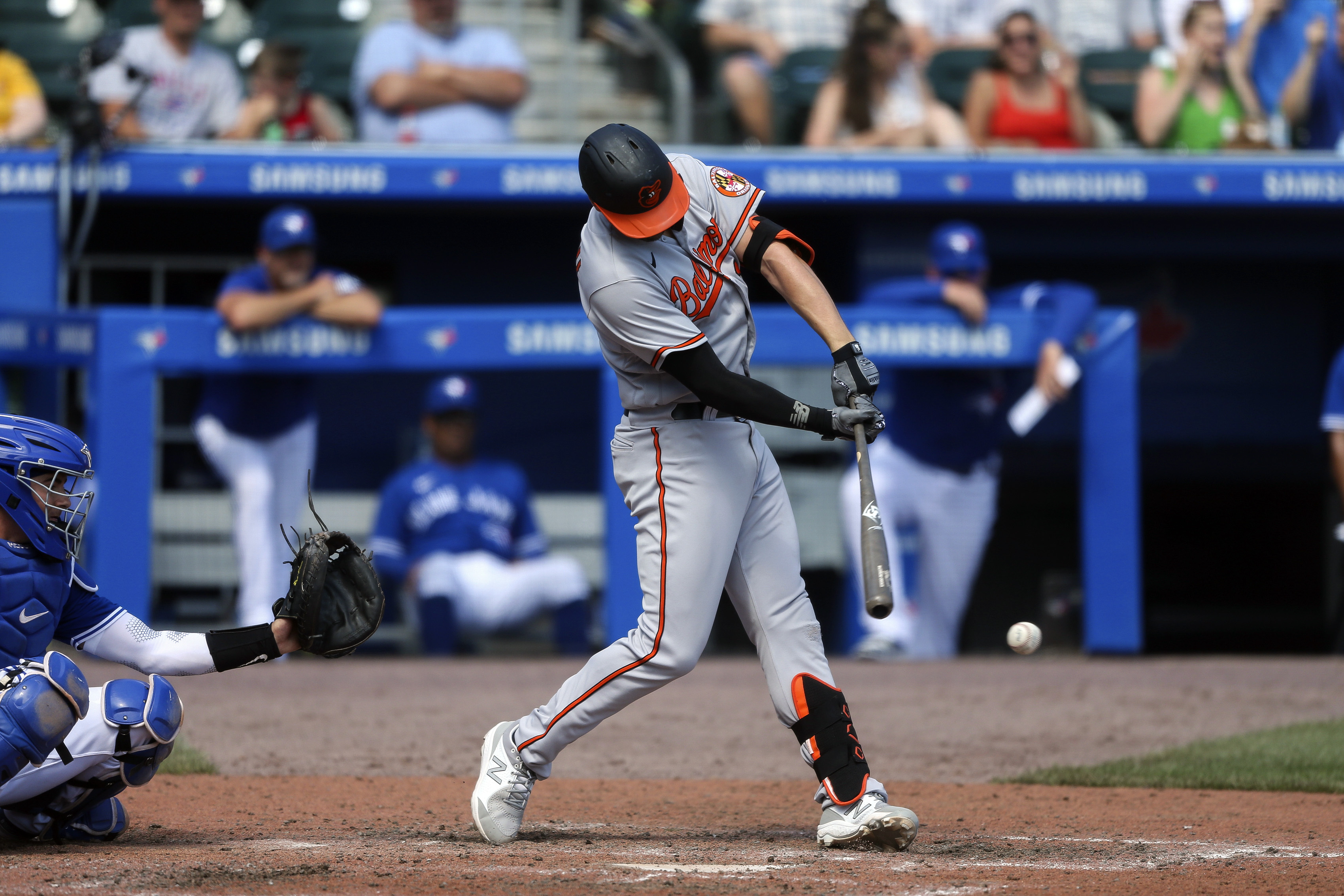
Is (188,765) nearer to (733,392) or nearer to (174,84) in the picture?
(733,392)

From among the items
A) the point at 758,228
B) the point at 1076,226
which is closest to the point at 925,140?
the point at 1076,226

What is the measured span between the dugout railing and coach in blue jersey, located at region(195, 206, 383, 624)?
0.10 metres

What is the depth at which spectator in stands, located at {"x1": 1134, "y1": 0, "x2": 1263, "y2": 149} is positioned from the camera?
309 inches

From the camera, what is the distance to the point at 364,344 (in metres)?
6.80

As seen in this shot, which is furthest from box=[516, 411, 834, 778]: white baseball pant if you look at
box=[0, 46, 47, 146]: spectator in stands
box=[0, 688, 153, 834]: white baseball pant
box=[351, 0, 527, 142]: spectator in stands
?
box=[0, 46, 47, 146]: spectator in stands

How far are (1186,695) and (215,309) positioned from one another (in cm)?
420

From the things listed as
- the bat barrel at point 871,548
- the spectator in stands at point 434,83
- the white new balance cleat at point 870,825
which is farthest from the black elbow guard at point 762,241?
the spectator in stands at point 434,83

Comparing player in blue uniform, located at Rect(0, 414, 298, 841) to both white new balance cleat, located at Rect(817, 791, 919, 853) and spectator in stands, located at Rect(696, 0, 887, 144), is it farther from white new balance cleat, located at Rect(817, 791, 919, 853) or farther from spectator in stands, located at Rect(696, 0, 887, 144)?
spectator in stands, located at Rect(696, 0, 887, 144)

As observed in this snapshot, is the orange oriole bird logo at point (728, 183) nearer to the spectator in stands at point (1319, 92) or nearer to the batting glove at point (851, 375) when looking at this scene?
the batting glove at point (851, 375)

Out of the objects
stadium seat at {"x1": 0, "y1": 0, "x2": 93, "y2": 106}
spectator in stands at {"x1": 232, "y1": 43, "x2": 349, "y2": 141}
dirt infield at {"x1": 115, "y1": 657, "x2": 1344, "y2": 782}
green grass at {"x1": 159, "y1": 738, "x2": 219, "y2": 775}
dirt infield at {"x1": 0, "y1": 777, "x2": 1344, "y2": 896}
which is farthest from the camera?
stadium seat at {"x1": 0, "y1": 0, "x2": 93, "y2": 106}

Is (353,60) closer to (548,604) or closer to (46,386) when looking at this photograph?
(46,386)

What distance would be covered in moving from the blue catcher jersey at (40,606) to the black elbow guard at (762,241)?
57.7 inches

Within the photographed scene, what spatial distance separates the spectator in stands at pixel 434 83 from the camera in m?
7.58

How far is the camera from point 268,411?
266 inches
